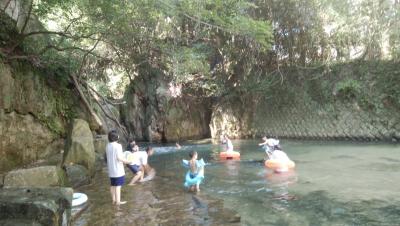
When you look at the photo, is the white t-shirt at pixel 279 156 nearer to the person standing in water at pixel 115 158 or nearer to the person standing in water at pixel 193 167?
the person standing in water at pixel 193 167

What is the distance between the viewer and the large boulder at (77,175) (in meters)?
9.75

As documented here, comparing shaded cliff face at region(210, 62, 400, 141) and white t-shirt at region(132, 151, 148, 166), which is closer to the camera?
white t-shirt at region(132, 151, 148, 166)

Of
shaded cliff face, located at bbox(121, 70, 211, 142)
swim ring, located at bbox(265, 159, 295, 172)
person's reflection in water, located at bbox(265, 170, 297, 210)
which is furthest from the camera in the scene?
shaded cliff face, located at bbox(121, 70, 211, 142)

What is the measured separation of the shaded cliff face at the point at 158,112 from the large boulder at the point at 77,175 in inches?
638

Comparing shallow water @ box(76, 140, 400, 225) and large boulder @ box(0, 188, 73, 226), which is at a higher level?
large boulder @ box(0, 188, 73, 226)

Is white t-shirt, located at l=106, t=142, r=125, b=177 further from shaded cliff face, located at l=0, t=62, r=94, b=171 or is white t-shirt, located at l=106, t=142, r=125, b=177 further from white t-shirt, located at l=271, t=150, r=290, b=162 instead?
white t-shirt, located at l=271, t=150, r=290, b=162

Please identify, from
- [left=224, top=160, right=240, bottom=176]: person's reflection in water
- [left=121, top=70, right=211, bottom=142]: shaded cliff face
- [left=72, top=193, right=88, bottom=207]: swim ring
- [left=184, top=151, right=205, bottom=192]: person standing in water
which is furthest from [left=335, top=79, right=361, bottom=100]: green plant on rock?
[left=72, top=193, right=88, bottom=207]: swim ring

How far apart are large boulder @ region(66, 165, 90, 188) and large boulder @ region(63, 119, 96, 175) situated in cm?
23

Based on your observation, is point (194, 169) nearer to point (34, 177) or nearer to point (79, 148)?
point (79, 148)

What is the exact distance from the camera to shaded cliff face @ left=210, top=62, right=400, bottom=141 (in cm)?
2091

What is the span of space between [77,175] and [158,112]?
16.7 metres

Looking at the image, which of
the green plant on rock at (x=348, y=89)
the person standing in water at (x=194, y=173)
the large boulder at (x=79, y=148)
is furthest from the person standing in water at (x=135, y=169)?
the green plant on rock at (x=348, y=89)

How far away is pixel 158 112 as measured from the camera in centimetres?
2655

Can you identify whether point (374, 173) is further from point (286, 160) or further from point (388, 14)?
point (388, 14)
